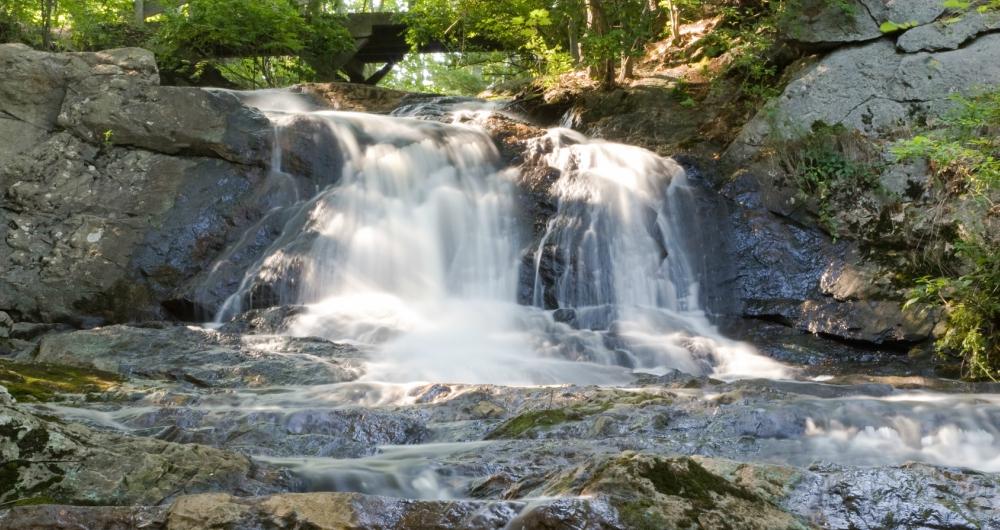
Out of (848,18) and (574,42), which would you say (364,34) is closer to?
(574,42)

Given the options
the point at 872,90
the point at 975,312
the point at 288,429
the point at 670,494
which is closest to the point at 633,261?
the point at 975,312

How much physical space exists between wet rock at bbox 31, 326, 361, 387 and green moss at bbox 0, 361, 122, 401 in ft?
1.19

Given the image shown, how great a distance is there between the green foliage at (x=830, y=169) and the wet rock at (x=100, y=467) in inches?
310

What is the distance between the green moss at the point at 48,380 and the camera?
5.16 metres

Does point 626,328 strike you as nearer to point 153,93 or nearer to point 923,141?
point 923,141

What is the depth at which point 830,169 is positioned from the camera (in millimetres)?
9602

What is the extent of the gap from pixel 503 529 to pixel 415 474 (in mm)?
1156

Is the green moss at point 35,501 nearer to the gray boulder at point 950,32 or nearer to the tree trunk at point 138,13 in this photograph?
the gray boulder at point 950,32

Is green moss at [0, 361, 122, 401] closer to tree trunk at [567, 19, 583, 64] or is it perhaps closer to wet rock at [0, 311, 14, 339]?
wet rock at [0, 311, 14, 339]

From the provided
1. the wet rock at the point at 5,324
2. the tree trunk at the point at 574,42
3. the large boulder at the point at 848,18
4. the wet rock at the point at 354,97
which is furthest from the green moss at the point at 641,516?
the tree trunk at the point at 574,42

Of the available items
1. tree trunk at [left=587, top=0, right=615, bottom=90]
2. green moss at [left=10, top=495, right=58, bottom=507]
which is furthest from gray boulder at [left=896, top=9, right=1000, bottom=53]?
green moss at [left=10, top=495, right=58, bottom=507]

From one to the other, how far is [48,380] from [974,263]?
313 inches

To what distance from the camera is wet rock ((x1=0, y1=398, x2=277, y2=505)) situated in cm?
283

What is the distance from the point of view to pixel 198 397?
543 cm
